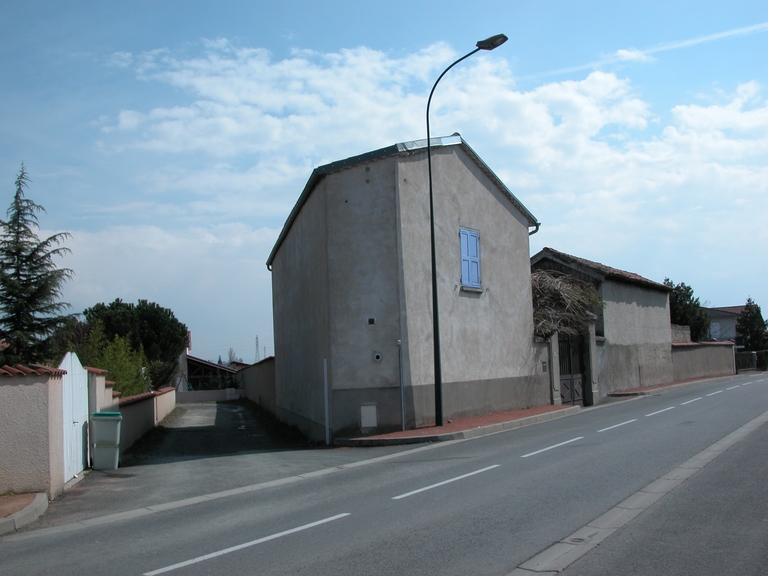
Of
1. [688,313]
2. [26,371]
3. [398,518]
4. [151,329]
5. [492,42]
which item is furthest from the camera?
[688,313]

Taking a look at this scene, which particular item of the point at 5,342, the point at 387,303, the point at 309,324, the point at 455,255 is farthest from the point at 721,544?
the point at 5,342

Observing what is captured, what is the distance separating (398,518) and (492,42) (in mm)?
11813

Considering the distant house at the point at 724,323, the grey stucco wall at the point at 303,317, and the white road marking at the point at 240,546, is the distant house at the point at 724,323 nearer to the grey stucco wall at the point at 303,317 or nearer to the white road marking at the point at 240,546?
the grey stucco wall at the point at 303,317

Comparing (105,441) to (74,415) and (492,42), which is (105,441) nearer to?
(74,415)

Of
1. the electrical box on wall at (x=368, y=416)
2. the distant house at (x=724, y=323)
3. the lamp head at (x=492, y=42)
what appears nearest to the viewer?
the lamp head at (x=492, y=42)

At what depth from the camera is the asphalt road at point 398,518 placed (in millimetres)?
6008

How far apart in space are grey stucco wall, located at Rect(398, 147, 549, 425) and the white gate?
25.1ft

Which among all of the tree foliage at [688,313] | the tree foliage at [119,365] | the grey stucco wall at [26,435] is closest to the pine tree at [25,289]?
the tree foliage at [119,365]

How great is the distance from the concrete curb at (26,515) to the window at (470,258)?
12486 mm

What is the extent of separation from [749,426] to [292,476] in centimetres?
975

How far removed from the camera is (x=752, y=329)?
65812 mm

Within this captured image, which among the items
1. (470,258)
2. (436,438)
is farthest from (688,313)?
(436,438)

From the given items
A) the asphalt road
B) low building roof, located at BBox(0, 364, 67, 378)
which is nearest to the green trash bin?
low building roof, located at BBox(0, 364, 67, 378)

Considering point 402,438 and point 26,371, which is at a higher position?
point 26,371
